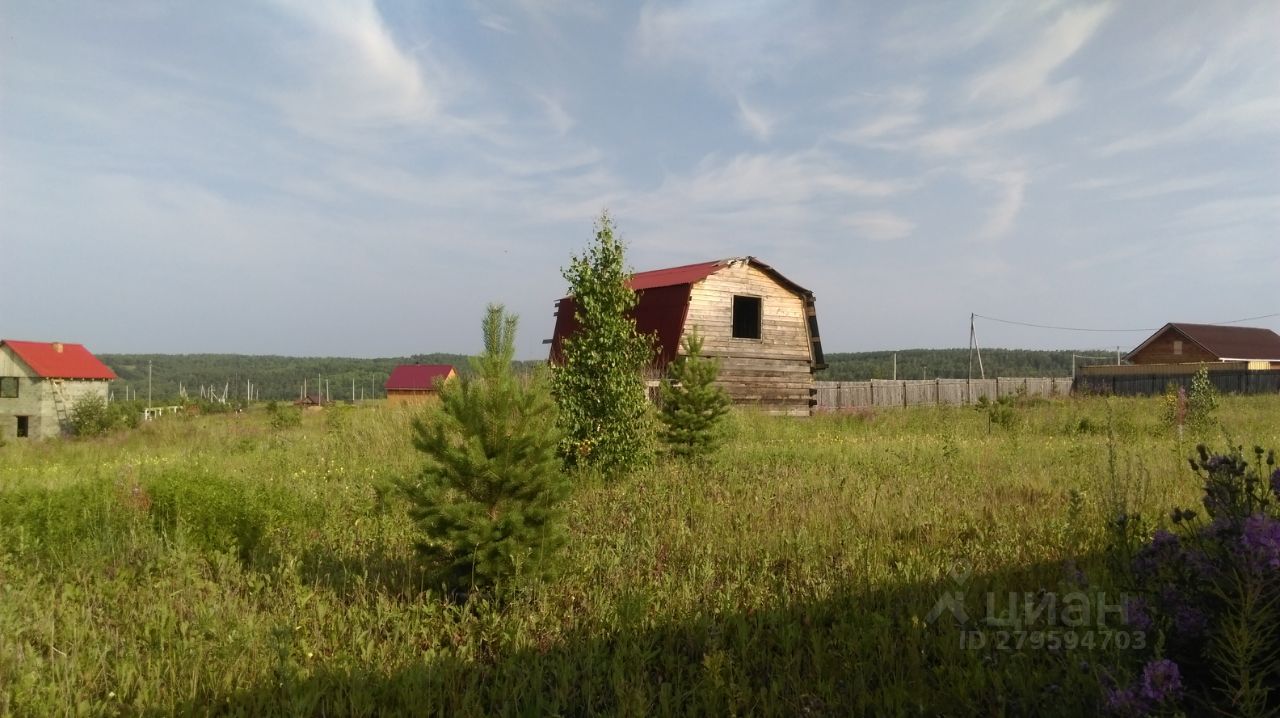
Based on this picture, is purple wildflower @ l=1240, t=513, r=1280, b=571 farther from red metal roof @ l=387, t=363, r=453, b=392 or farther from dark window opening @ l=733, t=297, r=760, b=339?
red metal roof @ l=387, t=363, r=453, b=392

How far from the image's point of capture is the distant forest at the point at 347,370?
3376 inches

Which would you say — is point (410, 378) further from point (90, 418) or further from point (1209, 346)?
point (1209, 346)

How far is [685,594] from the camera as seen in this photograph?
15.3ft

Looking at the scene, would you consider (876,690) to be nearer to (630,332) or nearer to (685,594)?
(685,594)

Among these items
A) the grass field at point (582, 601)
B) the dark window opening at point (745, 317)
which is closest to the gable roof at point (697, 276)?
the dark window opening at point (745, 317)

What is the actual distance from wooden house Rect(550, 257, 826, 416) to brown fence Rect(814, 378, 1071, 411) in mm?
7868

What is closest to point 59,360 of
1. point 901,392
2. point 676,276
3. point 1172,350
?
point 676,276

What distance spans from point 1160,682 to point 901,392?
33555 mm

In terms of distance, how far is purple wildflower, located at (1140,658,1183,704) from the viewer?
2199 millimetres

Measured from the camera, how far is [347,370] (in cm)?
10694

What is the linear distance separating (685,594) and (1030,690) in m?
2.12

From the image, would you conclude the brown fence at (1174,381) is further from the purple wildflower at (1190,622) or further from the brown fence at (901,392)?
the purple wildflower at (1190,622)

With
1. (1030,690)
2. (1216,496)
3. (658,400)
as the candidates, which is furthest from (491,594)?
(658,400)

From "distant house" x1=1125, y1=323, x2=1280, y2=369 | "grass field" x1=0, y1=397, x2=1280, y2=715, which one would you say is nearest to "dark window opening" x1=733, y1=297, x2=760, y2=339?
"grass field" x1=0, y1=397, x2=1280, y2=715
